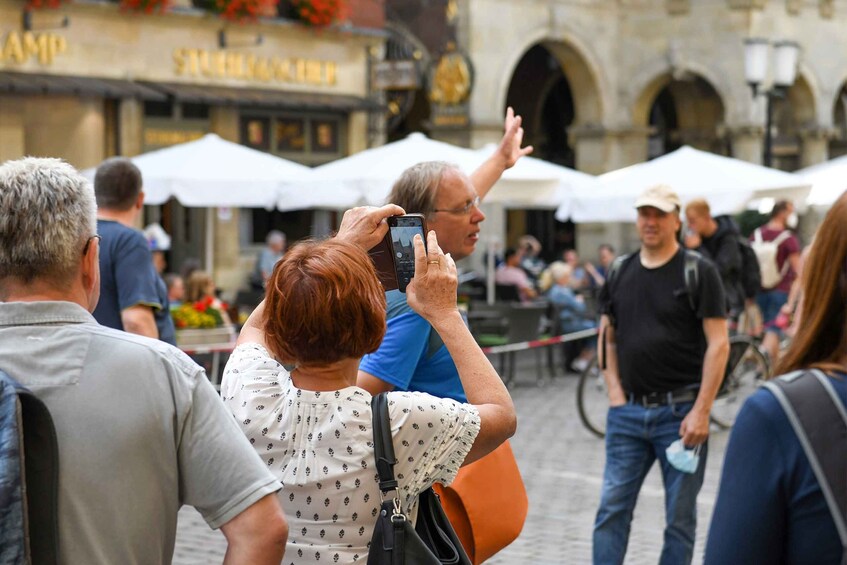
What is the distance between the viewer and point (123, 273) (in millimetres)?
5875

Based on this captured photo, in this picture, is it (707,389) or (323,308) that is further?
(707,389)

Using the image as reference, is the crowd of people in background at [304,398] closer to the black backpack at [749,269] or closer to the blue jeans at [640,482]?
the blue jeans at [640,482]

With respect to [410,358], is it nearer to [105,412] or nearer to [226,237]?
[105,412]

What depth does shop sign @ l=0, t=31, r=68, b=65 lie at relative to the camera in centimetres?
1786

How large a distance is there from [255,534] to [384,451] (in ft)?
1.46

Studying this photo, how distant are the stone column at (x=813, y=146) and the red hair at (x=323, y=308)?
28.9 m

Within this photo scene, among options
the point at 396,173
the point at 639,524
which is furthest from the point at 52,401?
the point at 396,173

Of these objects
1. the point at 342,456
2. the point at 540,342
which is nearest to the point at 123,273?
the point at 342,456

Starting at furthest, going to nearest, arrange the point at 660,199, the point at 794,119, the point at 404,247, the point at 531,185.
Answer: the point at 794,119 < the point at 531,185 < the point at 660,199 < the point at 404,247

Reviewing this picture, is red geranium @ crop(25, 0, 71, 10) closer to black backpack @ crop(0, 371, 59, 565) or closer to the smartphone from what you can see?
the smartphone

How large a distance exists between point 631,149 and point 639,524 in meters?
20.6

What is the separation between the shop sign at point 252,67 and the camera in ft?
66.9

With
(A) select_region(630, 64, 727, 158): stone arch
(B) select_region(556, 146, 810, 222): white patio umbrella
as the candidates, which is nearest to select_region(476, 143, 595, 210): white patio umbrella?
(B) select_region(556, 146, 810, 222): white patio umbrella

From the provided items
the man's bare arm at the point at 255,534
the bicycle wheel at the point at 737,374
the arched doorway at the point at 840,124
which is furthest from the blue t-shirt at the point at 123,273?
the arched doorway at the point at 840,124
